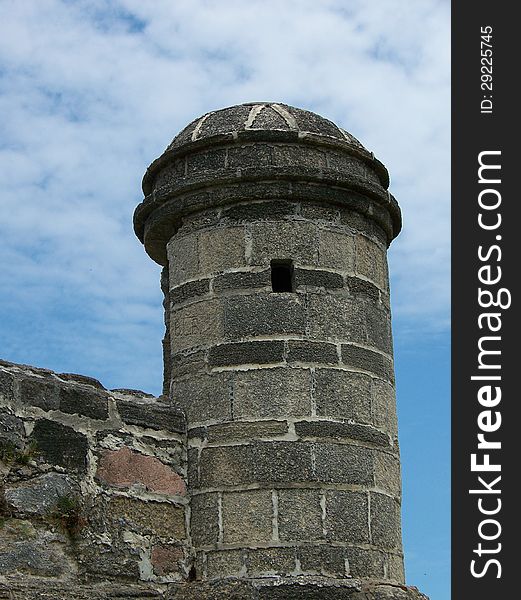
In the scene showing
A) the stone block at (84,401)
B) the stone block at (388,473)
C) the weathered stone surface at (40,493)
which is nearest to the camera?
the weathered stone surface at (40,493)

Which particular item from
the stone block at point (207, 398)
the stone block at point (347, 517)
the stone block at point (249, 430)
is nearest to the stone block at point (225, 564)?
the stone block at point (347, 517)

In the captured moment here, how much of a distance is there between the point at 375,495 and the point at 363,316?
104cm

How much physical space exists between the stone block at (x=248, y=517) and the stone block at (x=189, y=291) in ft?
3.94

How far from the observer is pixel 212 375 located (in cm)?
609

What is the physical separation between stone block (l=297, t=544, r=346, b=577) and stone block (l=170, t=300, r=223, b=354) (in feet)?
4.21

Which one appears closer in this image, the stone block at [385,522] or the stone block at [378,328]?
the stone block at [385,522]

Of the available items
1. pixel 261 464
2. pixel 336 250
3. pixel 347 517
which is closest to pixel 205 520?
pixel 261 464

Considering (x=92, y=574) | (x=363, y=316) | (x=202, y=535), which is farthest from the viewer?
(x=363, y=316)

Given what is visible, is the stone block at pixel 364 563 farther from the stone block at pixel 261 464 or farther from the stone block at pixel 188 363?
the stone block at pixel 188 363

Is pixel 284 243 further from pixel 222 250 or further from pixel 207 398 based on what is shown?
pixel 207 398

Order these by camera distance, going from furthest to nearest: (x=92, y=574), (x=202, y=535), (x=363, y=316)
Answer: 1. (x=363, y=316)
2. (x=202, y=535)
3. (x=92, y=574)

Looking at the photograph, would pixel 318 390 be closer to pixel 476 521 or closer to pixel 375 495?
pixel 375 495

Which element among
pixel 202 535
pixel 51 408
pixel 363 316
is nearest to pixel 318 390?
pixel 363 316

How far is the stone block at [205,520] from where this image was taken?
19.2 ft
